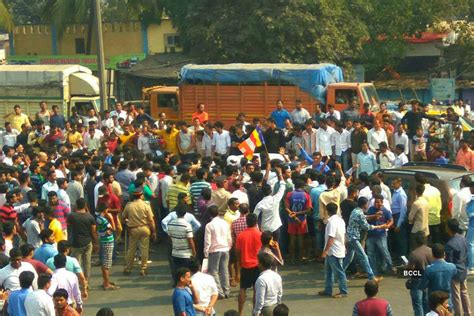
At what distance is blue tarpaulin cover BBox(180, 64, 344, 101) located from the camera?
2989cm

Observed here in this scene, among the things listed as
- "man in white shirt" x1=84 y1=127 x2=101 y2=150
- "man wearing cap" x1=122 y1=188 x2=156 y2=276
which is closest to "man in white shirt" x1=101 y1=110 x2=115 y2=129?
"man in white shirt" x1=84 y1=127 x2=101 y2=150

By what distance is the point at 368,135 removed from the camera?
23484 millimetres

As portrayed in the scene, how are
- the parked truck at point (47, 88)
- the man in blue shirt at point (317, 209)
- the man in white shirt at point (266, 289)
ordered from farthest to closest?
the parked truck at point (47, 88) → the man in blue shirt at point (317, 209) → the man in white shirt at point (266, 289)

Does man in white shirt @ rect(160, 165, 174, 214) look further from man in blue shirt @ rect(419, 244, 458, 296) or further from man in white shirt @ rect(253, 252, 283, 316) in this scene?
man in blue shirt @ rect(419, 244, 458, 296)

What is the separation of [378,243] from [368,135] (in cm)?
626

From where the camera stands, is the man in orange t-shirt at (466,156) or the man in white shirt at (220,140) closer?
the man in orange t-shirt at (466,156)

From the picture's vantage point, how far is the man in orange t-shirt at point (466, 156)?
21.7 meters

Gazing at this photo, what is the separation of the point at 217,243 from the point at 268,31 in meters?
Result: 23.5

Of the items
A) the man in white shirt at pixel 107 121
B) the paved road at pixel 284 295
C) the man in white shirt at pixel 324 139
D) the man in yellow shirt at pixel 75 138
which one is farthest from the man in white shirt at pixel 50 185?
the man in white shirt at pixel 107 121

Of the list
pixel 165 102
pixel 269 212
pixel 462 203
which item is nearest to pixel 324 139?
pixel 269 212

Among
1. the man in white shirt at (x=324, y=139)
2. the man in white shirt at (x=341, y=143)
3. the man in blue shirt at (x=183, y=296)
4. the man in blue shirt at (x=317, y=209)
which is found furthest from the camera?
the man in white shirt at (x=341, y=143)

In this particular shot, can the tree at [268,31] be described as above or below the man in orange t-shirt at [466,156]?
above

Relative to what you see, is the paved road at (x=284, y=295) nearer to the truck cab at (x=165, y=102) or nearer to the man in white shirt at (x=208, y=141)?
the man in white shirt at (x=208, y=141)

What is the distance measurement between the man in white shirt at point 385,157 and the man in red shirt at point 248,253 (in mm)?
6484
